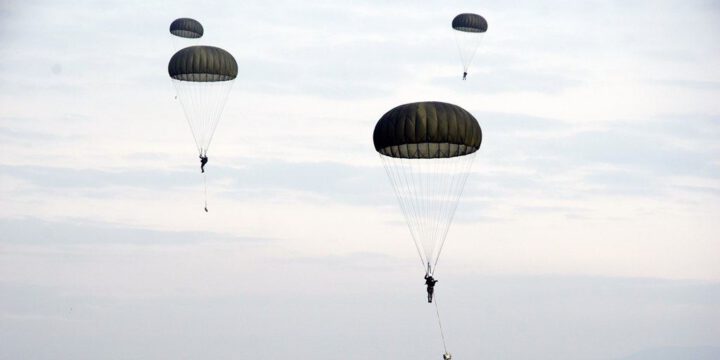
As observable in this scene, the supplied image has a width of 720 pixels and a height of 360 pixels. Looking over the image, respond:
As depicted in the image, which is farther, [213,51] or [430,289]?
[213,51]

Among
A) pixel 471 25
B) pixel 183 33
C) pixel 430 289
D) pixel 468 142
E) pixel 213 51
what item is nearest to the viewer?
pixel 430 289

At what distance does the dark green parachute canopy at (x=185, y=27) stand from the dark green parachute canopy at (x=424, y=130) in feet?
105

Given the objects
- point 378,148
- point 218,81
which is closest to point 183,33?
point 218,81

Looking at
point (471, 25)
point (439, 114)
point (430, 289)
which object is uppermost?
point (471, 25)

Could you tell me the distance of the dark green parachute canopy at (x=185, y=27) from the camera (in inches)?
3036

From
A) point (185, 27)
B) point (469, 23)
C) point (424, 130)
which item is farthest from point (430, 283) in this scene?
point (469, 23)

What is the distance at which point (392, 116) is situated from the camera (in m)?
49.7

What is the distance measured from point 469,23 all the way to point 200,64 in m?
31.6

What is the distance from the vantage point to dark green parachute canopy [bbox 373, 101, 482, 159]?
48.5 meters

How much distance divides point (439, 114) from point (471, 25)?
1608 inches

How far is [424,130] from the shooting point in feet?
159

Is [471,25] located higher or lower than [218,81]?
higher

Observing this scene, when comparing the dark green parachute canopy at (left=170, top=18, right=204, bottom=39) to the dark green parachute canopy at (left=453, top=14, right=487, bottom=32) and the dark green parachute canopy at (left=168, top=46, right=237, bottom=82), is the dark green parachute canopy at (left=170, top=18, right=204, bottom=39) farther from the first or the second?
the dark green parachute canopy at (left=453, top=14, right=487, bottom=32)

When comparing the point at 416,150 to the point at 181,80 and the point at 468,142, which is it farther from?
the point at 181,80
